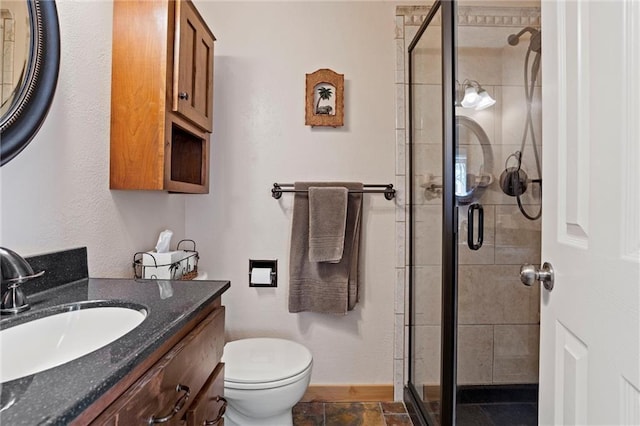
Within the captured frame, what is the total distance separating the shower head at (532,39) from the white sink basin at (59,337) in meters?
1.44

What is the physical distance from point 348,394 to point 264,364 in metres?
0.74

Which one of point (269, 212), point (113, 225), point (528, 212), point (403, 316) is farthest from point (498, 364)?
point (113, 225)

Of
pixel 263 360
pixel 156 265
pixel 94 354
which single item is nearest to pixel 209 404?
pixel 94 354

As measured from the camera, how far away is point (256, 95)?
6.34 feet

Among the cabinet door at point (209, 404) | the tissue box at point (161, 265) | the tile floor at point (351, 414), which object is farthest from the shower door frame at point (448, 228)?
the tissue box at point (161, 265)

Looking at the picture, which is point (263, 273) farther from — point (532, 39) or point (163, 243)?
point (532, 39)

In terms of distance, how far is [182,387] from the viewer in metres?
0.74

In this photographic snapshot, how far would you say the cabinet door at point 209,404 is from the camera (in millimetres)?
806

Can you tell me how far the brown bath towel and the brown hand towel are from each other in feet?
0.20

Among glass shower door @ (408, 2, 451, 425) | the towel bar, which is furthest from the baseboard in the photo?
the towel bar

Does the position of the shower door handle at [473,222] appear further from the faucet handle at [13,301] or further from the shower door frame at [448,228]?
the faucet handle at [13,301]

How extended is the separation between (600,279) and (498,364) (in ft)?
3.48

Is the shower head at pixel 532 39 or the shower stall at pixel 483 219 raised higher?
the shower head at pixel 532 39

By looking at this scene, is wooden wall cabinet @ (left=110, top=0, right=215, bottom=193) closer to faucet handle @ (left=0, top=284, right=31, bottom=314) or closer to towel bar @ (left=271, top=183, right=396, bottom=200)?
faucet handle @ (left=0, top=284, right=31, bottom=314)
